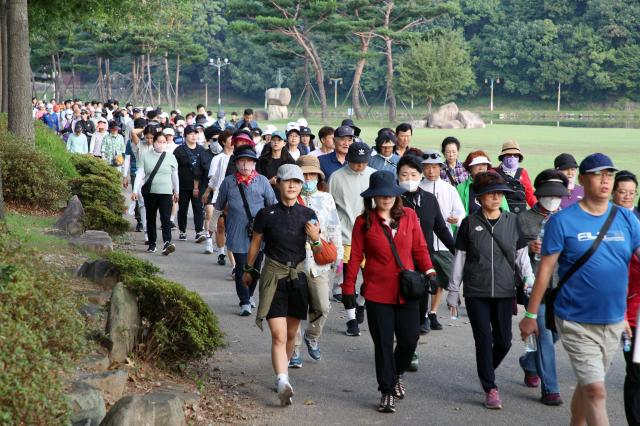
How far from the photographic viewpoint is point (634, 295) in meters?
6.08

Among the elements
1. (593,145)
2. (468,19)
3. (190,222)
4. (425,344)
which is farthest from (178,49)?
(425,344)

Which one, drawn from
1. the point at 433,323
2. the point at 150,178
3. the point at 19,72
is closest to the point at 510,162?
the point at 433,323

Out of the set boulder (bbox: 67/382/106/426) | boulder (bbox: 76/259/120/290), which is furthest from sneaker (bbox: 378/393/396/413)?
boulder (bbox: 76/259/120/290)

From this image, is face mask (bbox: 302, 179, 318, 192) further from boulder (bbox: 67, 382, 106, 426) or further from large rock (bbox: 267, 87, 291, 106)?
large rock (bbox: 267, 87, 291, 106)

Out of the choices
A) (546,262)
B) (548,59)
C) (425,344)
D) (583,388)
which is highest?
(548,59)

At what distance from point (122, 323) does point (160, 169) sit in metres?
6.99

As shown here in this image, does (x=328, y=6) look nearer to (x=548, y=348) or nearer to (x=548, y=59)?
(x=548, y=59)

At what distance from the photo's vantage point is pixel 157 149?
14.3m

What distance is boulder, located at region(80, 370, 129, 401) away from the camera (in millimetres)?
6270

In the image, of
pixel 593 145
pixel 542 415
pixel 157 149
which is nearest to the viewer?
pixel 542 415

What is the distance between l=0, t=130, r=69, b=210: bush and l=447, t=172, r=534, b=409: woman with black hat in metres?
9.06

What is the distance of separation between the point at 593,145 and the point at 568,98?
54426 mm

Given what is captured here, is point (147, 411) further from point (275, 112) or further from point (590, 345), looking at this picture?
point (275, 112)

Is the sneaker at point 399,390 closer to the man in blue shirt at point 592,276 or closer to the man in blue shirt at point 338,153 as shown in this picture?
the man in blue shirt at point 592,276
